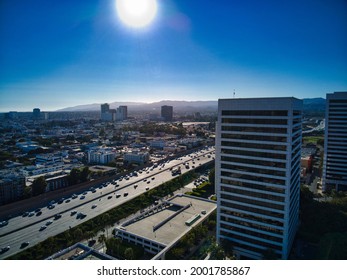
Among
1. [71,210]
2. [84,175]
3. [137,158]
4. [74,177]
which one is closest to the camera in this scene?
[71,210]

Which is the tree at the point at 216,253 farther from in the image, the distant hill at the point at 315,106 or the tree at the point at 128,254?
the distant hill at the point at 315,106

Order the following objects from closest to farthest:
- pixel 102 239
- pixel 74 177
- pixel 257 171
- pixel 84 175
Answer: pixel 257 171, pixel 102 239, pixel 74 177, pixel 84 175

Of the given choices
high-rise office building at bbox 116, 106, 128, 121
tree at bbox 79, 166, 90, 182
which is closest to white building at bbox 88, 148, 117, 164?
tree at bbox 79, 166, 90, 182

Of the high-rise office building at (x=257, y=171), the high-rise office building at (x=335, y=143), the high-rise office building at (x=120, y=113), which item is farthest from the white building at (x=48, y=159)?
the high-rise office building at (x=120, y=113)

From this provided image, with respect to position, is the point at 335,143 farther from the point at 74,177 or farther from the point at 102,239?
the point at 74,177

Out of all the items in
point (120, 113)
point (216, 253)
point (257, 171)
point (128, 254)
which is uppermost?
point (120, 113)

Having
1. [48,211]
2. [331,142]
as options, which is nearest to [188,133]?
[331,142]

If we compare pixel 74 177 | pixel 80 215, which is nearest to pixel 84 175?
pixel 74 177
